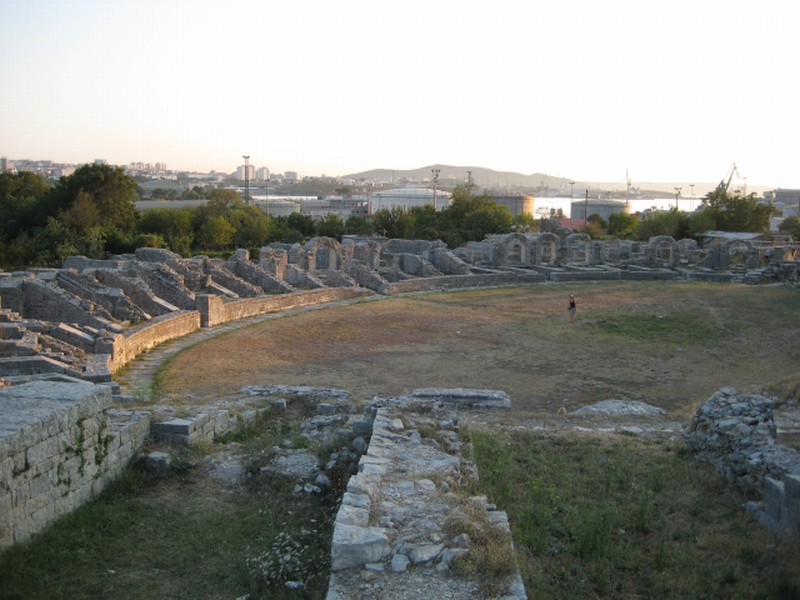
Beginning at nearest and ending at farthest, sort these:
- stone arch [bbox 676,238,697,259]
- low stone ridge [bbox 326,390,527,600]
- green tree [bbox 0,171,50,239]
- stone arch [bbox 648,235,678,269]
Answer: low stone ridge [bbox 326,390,527,600], stone arch [bbox 648,235,678,269], stone arch [bbox 676,238,697,259], green tree [bbox 0,171,50,239]

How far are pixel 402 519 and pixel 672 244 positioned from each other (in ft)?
119

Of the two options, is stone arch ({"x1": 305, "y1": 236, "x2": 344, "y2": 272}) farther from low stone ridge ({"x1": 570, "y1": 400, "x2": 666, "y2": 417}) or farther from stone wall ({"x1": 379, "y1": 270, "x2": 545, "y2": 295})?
low stone ridge ({"x1": 570, "y1": 400, "x2": 666, "y2": 417})

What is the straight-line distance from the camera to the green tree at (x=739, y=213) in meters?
51.5

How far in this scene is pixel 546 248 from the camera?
39.9 metres

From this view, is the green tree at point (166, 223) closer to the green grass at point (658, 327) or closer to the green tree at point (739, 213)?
the green grass at point (658, 327)

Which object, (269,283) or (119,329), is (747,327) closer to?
(269,283)

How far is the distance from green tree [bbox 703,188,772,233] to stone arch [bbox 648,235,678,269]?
1448cm

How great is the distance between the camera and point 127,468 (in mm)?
7977

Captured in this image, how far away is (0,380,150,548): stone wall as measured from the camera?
6129mm

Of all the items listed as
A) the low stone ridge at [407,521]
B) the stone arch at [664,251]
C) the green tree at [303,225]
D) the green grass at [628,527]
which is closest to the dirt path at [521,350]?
the green grass at [628,527]

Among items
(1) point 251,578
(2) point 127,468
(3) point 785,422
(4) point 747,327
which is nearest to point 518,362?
(3) point 785,422

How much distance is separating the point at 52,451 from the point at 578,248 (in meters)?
35.7

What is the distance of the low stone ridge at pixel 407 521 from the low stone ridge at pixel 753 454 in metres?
2.73

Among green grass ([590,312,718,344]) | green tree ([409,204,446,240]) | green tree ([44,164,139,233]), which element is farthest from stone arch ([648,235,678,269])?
green tree ([44,164,139,233])
